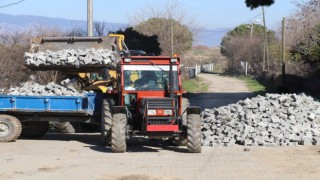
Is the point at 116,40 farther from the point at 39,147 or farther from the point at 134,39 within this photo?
the point at 134,39

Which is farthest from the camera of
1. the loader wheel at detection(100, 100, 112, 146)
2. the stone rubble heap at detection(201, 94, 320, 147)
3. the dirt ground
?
the stone rubble heap at detection(201, 94, 320, 147)

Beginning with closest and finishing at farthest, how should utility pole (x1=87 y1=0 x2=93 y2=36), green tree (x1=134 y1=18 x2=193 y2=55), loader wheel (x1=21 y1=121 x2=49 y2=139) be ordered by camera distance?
loader wheel (x1=21 y1=121 x2=49 y2=139), utility pole (x1=87 y1=0 x2=93 y2=36), green tree (x1=134 y1=18 x2=193 y2=55)

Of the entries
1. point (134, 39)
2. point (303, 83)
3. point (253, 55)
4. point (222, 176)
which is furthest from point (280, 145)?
point (253, 55)

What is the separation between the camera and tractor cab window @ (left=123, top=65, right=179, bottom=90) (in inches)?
609

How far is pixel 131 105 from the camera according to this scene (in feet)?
50.7

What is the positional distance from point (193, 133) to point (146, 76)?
223 centimetres

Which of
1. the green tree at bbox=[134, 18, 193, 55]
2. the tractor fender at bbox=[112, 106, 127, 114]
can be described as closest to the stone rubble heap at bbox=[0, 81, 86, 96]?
the tractor fender at bbox=[112, 106, 127, 114]

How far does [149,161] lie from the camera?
13141 mm

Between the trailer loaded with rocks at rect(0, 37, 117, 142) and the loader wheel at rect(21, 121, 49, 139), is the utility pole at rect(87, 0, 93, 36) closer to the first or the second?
the trailer loaded with rocks at rect(0, 37, 117, 142)

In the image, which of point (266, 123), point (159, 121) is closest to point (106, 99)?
point (159, 121)

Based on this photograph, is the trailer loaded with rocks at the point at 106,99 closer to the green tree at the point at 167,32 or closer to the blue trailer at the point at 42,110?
the blue trailer at the point at 42,110

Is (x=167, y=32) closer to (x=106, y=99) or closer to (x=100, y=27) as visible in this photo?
(x=100, y=27)

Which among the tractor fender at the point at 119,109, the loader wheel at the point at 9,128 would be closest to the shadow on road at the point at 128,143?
the tractor fender at the point at 119,109

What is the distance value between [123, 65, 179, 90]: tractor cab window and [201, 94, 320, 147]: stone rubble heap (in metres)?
2.20
